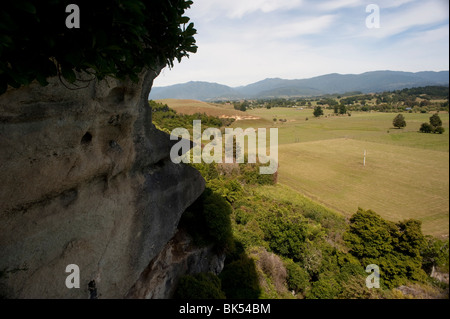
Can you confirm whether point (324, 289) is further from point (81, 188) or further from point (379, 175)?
point (379, 175)

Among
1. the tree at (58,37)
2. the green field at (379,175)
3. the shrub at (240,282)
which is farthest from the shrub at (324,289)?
the tree at (58,37)

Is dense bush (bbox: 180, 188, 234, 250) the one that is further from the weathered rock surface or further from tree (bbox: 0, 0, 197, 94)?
tree (bbox: 0, 0, 197, 94)

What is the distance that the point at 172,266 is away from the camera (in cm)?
989

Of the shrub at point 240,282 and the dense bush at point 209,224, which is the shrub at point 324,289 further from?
the dense bush at point 209,224

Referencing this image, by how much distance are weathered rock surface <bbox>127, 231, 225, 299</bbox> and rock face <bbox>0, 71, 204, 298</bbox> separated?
0.57 meters

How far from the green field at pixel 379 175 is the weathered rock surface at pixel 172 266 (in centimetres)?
1126

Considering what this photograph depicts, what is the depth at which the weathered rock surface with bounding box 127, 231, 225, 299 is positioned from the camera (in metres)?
8.86

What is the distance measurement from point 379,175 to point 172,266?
31.6 metres

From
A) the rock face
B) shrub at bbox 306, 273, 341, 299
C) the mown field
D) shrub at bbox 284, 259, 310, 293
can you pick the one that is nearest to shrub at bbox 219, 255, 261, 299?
shrub at bbox 284, 259, 310, 293

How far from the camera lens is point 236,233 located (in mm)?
19125

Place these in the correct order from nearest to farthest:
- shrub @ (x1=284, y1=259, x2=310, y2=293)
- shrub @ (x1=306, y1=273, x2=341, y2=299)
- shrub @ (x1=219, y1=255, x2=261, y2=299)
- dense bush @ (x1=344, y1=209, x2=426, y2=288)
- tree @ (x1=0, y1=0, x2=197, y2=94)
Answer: tree @ (x1=0, y1=0, x2=197, y2=94)
shrub @ (x1=219, y1=255, x2=261, y2=299)
shrub @ (x1=306, y1=273, x2=341, y2=299)
shrub @ (x1=284, y1=259, x2=310, y2=293)
dense bush @ (x1=344, y1=209, x2=426, y2=288)

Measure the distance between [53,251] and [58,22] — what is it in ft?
18.5

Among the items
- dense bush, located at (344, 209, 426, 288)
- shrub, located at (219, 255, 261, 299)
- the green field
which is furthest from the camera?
the green field

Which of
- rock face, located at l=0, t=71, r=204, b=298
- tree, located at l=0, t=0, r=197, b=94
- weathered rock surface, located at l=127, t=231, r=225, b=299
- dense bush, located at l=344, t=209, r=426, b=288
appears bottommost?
dense bush, located at l=344, t=209, r=426, b=288
